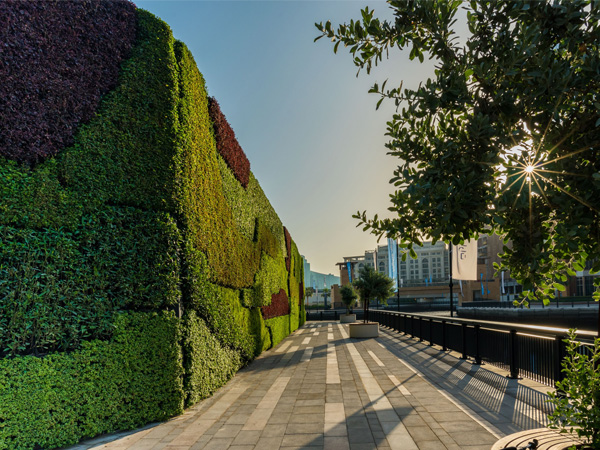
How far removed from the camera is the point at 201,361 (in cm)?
770

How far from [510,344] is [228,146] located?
9118 mm

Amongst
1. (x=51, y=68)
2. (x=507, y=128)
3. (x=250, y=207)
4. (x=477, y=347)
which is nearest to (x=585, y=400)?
(x=507, y=128)

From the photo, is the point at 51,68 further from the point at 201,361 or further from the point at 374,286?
the point at 374,286

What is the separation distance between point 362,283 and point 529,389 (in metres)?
16.6

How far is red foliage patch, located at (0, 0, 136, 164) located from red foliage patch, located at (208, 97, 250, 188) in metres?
3.51

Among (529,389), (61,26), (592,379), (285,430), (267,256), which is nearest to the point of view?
(592,379)

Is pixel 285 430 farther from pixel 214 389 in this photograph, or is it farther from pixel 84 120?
pixel 84 120

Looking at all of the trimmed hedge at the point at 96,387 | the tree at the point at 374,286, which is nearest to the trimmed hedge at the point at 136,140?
the trimmed hedge at the point at 96,387

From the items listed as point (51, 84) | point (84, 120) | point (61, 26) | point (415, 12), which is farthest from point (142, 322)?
point (415, 12)

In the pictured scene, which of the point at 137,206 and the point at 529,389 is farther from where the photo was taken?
the point at 529,389

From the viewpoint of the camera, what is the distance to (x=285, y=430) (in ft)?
18.9

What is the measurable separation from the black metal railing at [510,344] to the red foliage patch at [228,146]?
8.46 meters

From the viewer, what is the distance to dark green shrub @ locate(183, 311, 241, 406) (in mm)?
7105

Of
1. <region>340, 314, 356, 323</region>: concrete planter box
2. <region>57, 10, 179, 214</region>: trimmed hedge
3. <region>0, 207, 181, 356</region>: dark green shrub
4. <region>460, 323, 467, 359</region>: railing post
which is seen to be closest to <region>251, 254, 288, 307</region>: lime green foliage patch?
<region>460, 323, 467, 359</region>: railing post
